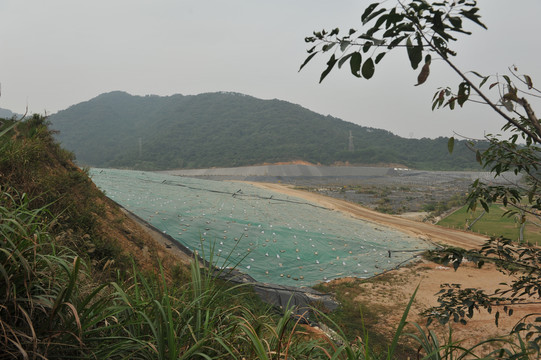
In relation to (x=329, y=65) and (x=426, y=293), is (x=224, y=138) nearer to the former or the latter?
(x=426, y=293)

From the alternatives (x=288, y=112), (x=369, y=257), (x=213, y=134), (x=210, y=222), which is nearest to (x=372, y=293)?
(x=369, y=257)

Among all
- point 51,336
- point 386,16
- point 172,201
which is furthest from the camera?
point 172,201

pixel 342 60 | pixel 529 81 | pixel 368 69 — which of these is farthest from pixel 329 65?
pixel 529 81

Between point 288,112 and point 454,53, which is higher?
point 288,112

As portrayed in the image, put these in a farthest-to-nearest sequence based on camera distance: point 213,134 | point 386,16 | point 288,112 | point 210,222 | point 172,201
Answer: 1. point 288,112
2. point 213,134
3. point 172,201
4. point 210,222
5. point 386,16

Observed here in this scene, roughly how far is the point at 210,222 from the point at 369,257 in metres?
6.45

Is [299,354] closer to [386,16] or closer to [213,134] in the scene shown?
[386,16]

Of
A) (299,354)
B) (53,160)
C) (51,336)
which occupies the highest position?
(53,160)

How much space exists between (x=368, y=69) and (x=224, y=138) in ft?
269

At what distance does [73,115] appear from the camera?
87.4 m

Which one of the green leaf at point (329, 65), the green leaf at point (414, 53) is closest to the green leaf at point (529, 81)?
the green leaf at point (414, 53)

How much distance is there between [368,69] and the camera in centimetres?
149

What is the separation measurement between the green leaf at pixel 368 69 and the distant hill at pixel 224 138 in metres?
56.9

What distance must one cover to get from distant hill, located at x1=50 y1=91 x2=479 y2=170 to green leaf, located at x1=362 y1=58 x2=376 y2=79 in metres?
56.9
